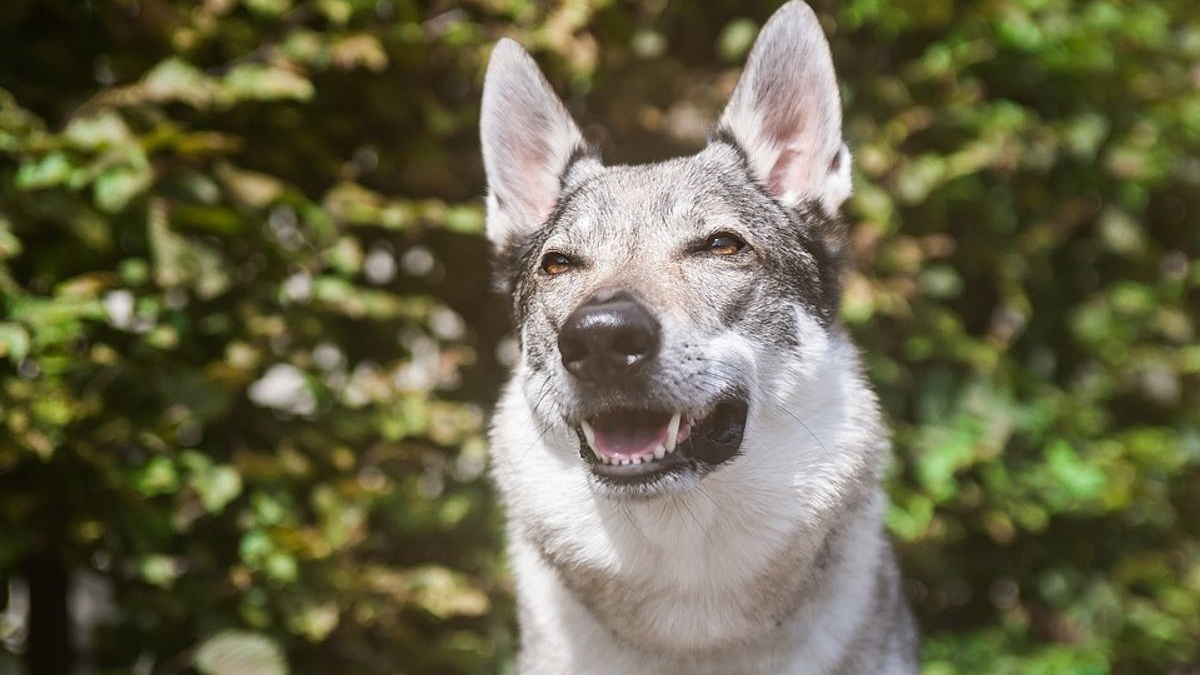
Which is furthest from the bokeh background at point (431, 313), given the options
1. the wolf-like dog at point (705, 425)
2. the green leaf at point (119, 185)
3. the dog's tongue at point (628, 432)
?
the dog's tongue at point (628, 432)

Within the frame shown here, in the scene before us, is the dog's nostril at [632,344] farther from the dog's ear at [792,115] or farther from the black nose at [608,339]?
the dog's ear at [792,115]

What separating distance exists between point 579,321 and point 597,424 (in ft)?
1.00

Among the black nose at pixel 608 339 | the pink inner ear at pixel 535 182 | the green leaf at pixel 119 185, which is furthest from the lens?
the pink inner ear at pixel 535 182

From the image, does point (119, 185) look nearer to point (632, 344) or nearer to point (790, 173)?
point (632, 344)

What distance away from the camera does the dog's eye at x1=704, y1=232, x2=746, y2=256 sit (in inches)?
105

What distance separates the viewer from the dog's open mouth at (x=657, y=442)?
2398 mm

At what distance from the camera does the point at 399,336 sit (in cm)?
399

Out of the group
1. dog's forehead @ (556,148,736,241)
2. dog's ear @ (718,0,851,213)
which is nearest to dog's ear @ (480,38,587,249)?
dog's forehead @ (556,148,736,241)


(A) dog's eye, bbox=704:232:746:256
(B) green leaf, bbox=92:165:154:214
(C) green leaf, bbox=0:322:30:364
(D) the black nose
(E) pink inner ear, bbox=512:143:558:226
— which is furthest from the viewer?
(E) pink inner ear, bbox=512:143:558:226

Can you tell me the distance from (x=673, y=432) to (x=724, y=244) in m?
0.51

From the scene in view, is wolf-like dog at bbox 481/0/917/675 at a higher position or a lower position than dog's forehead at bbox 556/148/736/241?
lower

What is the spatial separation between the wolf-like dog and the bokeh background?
97 centimetres

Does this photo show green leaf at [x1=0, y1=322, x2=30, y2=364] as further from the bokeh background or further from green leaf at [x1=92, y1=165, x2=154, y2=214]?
green leaf at [x1=92, y1=165, x2=154, y2=214]

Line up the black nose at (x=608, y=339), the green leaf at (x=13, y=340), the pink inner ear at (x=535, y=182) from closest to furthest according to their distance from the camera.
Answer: the black nose at (x=608, y=339), the green leaf at (x=13, y=340), the pink inner ear at (x=535, y=182)
